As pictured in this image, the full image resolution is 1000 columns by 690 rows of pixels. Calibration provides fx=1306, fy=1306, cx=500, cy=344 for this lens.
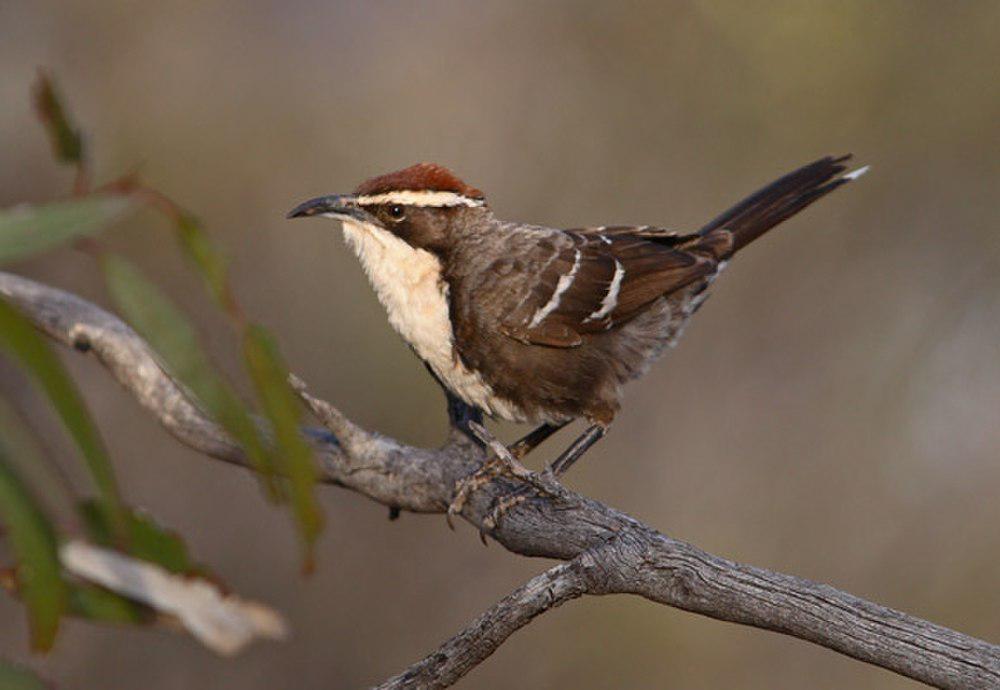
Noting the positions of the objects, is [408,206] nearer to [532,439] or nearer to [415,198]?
[415,198]

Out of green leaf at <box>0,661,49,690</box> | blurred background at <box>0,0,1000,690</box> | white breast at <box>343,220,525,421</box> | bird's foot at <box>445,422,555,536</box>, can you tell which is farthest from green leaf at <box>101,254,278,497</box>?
blurred background at <box>0,0,1000,690</box>

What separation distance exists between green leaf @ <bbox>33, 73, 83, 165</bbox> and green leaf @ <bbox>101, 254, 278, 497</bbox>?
0.18 meters

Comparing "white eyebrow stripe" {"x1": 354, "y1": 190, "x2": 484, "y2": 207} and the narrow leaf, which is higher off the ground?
"white eyebrow stripe" {"x1": 354, "y1": 190, "x2": 484, "y2": 207}

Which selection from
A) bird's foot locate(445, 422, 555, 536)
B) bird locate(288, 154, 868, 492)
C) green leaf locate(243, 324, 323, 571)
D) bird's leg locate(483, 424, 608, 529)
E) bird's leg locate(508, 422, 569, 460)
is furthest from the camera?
bird's leg locate(508, 422, 569, 460)

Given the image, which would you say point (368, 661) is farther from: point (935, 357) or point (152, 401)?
point (935, 357)

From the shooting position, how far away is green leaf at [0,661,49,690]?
1.34m

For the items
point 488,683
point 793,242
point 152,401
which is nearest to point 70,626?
point 488,683

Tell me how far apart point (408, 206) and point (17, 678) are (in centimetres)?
288

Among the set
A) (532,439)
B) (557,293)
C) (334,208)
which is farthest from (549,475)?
(532,439)

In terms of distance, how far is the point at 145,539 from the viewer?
1497mm

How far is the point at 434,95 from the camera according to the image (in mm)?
7441

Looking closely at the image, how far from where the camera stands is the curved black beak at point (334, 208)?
398cm

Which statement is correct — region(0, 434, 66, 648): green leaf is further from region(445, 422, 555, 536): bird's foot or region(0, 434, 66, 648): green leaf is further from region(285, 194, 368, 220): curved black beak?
region(285, 194, 368, 220): curved black beak

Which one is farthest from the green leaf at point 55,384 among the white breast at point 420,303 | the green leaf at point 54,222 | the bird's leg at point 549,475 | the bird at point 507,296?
the white breast at point 420,303
